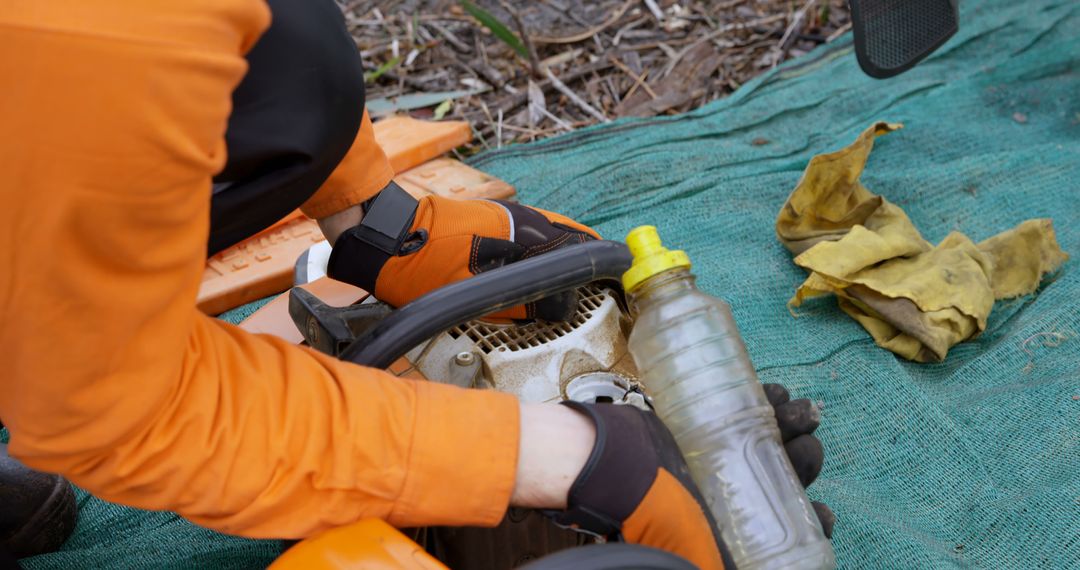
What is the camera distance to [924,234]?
2014mm

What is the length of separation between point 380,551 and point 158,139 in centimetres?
41

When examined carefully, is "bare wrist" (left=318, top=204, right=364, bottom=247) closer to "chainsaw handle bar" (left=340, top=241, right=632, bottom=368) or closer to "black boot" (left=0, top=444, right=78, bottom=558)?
"chainsaw handle bar" (left=340, top=241, right=632, bottom=368)

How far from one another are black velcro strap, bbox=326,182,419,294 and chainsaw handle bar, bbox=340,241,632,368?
0.30 meters

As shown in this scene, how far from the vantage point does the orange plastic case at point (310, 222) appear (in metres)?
1.79

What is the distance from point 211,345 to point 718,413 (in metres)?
0.58

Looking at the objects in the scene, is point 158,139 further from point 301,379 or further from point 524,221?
point 524,221

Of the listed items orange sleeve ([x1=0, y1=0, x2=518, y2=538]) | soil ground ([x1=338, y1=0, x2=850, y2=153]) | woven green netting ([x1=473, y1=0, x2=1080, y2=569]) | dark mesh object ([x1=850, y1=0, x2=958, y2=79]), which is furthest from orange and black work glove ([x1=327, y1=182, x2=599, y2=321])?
soil ground ([x1=338, y1=0, x2=850, y2=153])

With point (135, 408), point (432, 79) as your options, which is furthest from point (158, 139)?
point (432, 79)

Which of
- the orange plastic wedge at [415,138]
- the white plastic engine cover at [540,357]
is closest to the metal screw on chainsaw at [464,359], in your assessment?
the white plastic engine cover at [540,357]

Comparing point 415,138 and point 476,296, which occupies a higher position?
point 476,296

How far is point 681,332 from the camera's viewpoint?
1165 mm

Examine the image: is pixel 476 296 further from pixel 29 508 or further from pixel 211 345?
pixel 29 508

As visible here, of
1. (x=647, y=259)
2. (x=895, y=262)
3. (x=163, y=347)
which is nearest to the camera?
(x=163, y=347)

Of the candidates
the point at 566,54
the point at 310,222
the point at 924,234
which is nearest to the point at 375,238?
the point at 310,222
